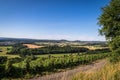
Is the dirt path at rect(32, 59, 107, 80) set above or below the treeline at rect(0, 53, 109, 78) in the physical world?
above

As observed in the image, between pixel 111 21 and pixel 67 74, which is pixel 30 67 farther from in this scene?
pixel 67 74

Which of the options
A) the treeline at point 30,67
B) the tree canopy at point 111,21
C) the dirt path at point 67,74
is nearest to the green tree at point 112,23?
the tree canopy at point 111,21

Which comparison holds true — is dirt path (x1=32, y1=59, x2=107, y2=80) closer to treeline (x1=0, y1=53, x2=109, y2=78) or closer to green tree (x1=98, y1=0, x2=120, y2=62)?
green tree (x1=98, y1=0, x2=120, y2=62)

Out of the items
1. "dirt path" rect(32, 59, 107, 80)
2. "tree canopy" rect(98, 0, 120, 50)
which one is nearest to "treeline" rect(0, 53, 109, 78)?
"dirt path" rect(32, 59, 107, 80)

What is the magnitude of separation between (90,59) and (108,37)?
57.9 metres

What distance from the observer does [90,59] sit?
84250mm

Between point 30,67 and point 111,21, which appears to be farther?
point 30,67

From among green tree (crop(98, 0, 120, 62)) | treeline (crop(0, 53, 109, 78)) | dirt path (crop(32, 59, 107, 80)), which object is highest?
green tree (crop(98, 0, 120, 62))

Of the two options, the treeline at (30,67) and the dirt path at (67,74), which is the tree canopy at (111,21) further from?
the treeline at (30,67)

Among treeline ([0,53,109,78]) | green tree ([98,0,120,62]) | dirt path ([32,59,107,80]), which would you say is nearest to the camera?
dirt path ([32,59,107,80])

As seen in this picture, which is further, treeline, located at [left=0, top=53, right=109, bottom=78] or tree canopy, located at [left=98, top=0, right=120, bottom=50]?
treeline, located at [left=0, top=53, right=109, bottom=78]

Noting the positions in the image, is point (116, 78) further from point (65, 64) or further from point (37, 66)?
point (65, 64)

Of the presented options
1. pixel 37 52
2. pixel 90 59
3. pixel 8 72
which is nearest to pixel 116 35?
pixel 8 72

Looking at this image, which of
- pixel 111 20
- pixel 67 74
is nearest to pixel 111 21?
pixel 111 20
